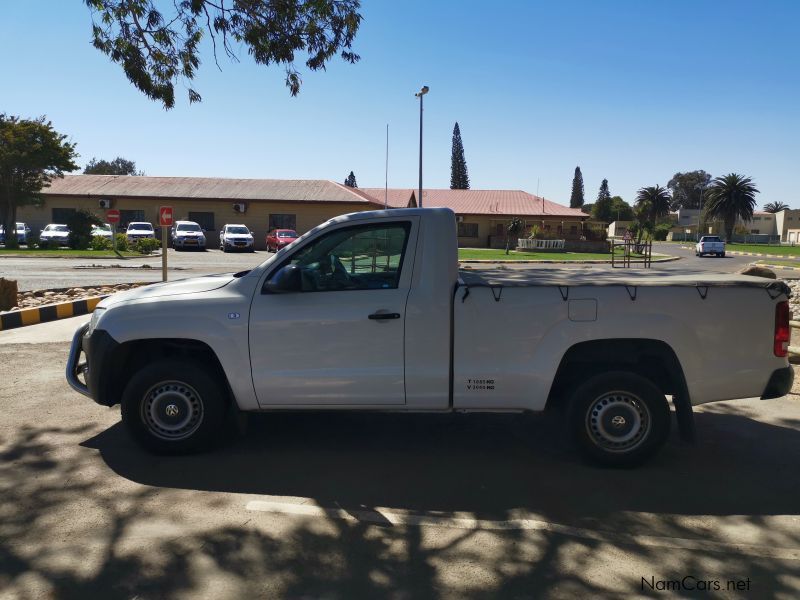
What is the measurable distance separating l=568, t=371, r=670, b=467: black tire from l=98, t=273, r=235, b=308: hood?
2.93 metres

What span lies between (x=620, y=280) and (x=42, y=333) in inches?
358

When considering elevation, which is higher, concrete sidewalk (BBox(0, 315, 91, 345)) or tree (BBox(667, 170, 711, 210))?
tree (BBox(667, 170, 711, 210))

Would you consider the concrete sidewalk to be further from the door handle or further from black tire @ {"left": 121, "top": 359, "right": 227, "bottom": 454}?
the door handle

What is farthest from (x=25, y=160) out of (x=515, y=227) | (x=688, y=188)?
(x=688, y=188)

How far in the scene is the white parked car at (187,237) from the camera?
1411 inches

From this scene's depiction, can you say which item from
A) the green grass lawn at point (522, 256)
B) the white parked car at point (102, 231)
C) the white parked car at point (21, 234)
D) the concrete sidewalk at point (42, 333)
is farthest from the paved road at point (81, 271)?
the green grass lawn at point (522, 256)

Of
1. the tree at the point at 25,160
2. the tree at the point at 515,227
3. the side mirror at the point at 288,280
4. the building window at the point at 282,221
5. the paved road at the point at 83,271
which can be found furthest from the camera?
the tree at the point at 515,227

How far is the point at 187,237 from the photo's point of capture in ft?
117

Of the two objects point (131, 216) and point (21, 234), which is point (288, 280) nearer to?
point (21, 234)

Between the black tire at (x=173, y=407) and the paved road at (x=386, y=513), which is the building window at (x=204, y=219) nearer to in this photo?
the paved road at (x=386, y=513)

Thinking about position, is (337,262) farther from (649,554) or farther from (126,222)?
(126,222)

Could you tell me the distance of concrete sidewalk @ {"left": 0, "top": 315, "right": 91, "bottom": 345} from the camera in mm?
9555

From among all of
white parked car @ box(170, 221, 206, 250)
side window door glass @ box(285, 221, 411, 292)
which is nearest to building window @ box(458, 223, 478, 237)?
white parked car @ box(170, 221, 206, 250)
